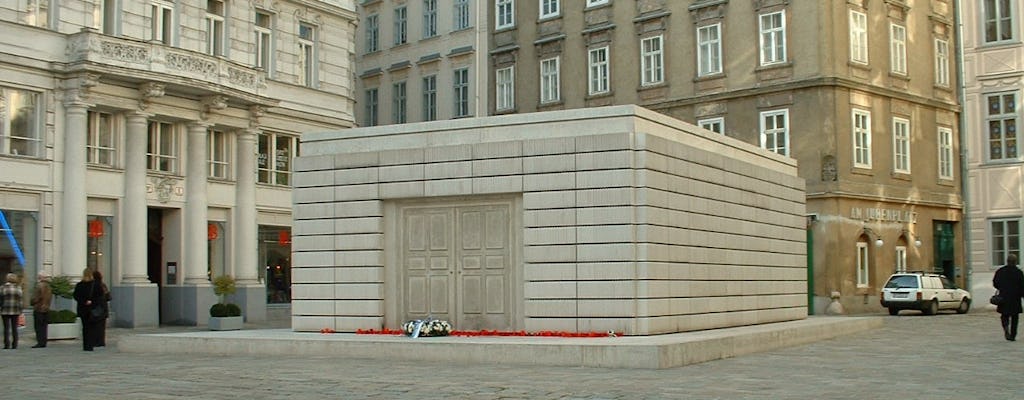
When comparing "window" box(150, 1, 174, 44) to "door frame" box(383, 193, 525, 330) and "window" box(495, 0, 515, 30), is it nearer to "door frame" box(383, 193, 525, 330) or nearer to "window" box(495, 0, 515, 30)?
"door frame" box(383, 193, 525, 330)

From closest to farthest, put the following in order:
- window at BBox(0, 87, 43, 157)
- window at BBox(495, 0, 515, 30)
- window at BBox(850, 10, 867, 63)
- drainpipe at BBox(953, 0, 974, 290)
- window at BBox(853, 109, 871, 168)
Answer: window at BBox(0, 87, 43, 157) → window at BBox(853, 109, 871, 168) → window at BBox(850, 10, 867, 63) → drainpipe at BBox(953, 0, 974, 290) → window at BBox(495, 0, 515, 30)

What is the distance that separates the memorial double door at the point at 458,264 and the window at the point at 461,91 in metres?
31.4

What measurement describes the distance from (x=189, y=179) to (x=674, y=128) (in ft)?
63.2

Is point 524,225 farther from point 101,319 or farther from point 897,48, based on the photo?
point 897,48

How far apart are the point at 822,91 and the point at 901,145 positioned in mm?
5291

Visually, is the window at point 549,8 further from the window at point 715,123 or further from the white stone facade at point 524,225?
the white stone facade at point 524,225

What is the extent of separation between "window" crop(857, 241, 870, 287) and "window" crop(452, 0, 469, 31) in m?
19.5

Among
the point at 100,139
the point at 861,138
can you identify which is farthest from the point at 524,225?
the point at 861,138

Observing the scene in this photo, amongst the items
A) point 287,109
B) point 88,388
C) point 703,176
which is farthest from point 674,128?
point 287,109

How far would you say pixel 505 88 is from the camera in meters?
53.5

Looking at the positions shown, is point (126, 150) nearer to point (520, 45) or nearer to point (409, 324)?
point (409, 324)

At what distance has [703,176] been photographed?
24047 mm

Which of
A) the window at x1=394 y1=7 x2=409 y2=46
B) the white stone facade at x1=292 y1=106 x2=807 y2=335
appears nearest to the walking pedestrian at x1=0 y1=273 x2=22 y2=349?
the white stone facade at x1=292 y1=106 x2=807 y2=335

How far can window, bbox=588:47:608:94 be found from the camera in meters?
49.8
